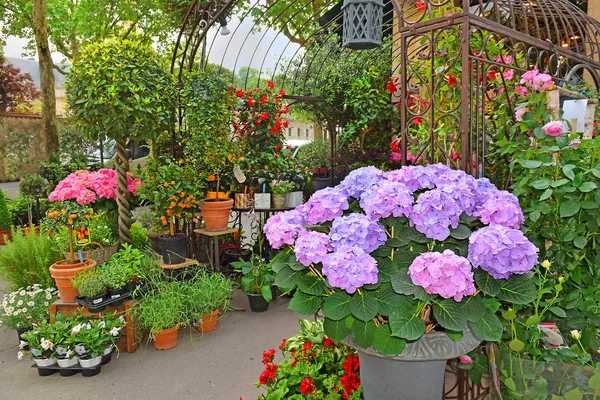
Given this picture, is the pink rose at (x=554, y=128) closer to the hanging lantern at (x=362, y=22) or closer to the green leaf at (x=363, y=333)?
the green leaf at (x=363, y=333)

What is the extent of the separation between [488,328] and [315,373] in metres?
1.02

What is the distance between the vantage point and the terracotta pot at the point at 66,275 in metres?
3.13

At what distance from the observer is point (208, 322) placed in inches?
137

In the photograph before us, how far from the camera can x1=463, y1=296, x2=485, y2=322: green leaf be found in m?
1.30

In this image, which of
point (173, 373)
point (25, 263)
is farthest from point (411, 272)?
point (25, 263)

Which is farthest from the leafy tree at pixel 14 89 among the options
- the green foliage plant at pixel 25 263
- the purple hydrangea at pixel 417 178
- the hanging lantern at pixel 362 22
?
the purple hydrangea at pixel 417 178

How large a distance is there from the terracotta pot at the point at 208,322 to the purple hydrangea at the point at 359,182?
2.16 m

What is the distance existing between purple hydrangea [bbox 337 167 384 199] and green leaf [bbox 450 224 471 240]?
338mm

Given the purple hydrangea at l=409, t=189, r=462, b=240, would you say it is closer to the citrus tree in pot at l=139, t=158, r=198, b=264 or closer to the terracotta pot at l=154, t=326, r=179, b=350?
the terracotta pot at l=154, t=326, r=179, b=350

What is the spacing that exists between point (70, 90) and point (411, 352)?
10.8 ft

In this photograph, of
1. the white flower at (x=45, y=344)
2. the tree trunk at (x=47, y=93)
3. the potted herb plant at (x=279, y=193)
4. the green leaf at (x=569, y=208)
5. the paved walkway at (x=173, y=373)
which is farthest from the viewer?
the tree trunk at (x=47, y=93)

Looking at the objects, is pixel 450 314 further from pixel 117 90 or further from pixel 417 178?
pixel 117 90

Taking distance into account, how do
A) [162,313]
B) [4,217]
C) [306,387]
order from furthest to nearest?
[4,217]
[162,313]
[306,387]

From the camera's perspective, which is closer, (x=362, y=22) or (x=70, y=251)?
(x=362, y=22)
